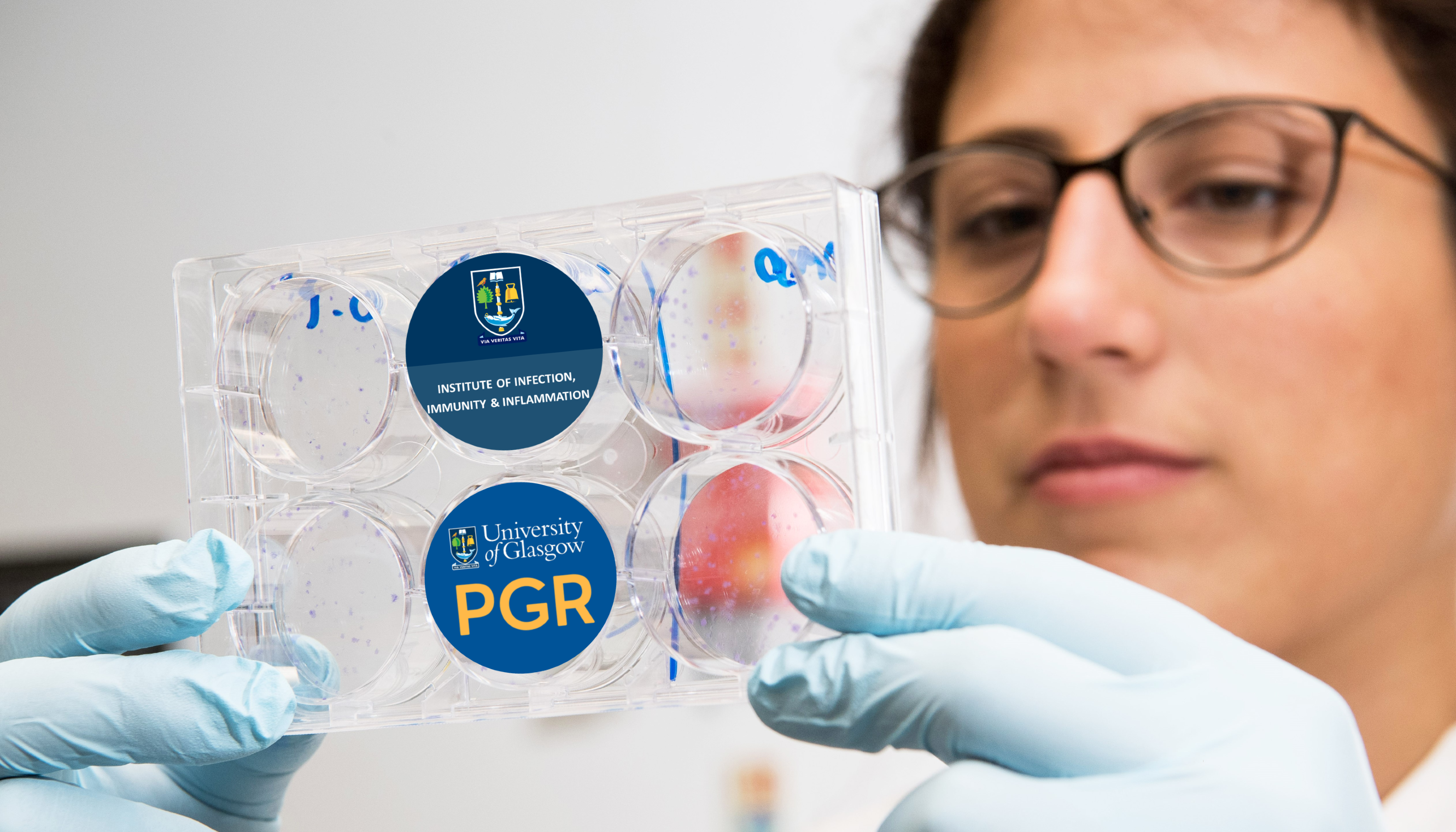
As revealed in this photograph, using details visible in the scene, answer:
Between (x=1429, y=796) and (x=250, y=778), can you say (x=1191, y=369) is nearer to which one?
(x=1429, y=796)

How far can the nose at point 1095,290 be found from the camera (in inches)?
44.1

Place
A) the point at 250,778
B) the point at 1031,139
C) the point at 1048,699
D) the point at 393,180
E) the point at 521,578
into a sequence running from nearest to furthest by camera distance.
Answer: the point at 1048,699
the point at 521,578
the point at 250,778
the point at 1031,139
the point at 393,180

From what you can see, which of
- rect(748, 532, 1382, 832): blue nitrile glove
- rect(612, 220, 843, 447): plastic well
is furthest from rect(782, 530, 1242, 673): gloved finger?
rect(612, 220, 843, 447): plastic well

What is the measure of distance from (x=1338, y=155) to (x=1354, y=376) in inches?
10.3

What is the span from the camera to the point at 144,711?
86 cm

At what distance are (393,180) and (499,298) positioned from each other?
0.99m

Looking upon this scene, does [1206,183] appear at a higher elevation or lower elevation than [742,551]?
higher

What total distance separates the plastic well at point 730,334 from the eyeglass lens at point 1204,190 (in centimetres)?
53

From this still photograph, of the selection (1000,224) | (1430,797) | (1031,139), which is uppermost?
(1031,139)

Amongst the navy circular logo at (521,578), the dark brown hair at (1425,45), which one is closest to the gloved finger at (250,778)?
the navy circular logo at (521,578)

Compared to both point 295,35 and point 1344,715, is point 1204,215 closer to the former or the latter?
point 1344,715

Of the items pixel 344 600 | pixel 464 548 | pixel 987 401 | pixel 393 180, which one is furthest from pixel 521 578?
pixel 393 180

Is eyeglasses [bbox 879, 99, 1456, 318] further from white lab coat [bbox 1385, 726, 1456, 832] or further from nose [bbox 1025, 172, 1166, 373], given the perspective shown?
white lab coat [bbox 1385, 726, 1456, 832]

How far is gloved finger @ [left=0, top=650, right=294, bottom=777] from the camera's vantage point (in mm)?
859
